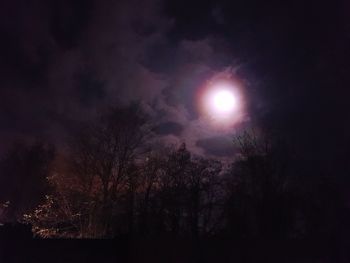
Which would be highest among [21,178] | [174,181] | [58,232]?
[21,178]

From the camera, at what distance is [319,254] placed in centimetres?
3092

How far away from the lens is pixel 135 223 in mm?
37062

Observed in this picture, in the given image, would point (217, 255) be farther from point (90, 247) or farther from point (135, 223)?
point (135, 223)

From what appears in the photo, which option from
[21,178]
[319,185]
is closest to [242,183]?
[319,185]

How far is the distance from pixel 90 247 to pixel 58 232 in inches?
229

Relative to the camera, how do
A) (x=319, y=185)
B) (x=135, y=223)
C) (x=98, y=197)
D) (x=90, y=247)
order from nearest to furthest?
(x=90, y=247), (x=98, y=197), (x=319, y=185), (x=135, y=223)

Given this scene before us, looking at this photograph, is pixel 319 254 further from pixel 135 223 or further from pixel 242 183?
pixel 135 223

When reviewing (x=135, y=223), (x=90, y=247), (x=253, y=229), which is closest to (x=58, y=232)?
(x=90, y=247)

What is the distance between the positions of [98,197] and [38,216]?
454 cm

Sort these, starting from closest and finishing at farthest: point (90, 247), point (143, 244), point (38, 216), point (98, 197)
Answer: point (90, 247) < point (143, 244) < point (38, 216) < point (98, 197)

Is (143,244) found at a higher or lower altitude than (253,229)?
lower

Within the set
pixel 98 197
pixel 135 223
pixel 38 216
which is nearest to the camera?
pixel 38 216

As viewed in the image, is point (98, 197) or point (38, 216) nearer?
point (38, 216)

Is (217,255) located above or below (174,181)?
below
